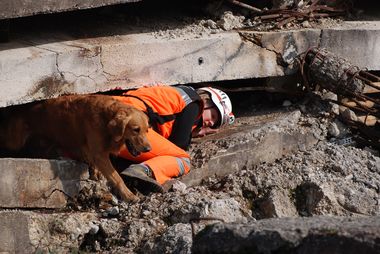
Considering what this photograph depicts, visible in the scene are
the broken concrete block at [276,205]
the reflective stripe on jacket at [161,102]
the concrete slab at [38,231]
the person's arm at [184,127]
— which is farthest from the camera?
the person's arm at [184,127]

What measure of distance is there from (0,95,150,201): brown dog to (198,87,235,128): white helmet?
1191 millimetres

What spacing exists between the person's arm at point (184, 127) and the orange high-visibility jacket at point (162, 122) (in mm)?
38

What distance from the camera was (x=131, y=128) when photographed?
7.85m

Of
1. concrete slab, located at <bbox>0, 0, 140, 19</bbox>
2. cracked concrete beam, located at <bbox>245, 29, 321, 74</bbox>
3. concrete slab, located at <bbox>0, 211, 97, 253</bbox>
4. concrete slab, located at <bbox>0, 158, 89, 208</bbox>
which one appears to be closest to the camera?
concrete slab, located at <bbox>0, 211, 97, 253</bbox>

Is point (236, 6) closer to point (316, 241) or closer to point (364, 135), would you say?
point (364, 135)

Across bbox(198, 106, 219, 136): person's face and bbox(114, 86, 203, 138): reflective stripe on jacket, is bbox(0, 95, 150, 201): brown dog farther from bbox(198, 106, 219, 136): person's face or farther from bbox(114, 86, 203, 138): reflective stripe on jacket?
bbox(198, 106, 219, 136): person's face

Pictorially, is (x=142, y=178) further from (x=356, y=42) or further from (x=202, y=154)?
(x=356, y=42)

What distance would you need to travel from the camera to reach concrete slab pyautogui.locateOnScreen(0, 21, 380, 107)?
7980 millimetres

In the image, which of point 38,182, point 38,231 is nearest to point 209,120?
point 38,182

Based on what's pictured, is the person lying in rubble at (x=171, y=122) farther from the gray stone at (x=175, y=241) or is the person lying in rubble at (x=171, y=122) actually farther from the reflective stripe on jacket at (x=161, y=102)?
the gray stone at (x=175, y=241)

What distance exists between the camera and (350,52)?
32.1ft

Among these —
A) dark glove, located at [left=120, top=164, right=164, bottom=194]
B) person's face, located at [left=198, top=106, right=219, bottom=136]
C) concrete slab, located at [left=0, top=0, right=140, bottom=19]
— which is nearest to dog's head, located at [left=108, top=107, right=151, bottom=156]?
dark glove, located at [left=120, top=164, right=164, bottom=194]

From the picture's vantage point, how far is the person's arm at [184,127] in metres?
8.55

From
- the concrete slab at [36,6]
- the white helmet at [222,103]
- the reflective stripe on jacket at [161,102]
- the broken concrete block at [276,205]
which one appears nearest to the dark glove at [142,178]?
the reflective stripe on jacket at [161,102]
